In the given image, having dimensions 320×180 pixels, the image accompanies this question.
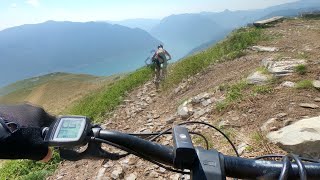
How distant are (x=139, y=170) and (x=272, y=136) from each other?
258 centimetres

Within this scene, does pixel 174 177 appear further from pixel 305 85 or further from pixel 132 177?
pixel 305 85

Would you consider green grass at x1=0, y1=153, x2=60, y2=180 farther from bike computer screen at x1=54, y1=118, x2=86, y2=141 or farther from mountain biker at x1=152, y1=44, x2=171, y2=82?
mountain biker at x1=152, y1=44, x2=171, y2=82

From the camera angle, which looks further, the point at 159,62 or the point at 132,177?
the point at 159,62

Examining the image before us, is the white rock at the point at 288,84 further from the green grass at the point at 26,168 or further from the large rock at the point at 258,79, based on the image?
the green grass at the point at 26,168

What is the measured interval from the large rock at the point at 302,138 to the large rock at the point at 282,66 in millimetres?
3394

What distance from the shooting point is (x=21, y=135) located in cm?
142

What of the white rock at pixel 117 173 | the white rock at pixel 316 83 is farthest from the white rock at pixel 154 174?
the white rock at pixel 316 83

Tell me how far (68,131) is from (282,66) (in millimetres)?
8752

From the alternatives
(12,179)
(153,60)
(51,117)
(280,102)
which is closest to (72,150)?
(51,117)

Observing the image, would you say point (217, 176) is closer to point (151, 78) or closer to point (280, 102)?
point (280, 102)

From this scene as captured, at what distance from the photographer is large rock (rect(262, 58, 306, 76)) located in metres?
9.01

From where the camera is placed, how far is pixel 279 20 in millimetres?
26469

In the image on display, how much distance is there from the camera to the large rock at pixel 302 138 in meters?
5.30

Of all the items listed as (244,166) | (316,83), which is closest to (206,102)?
(316,83)
